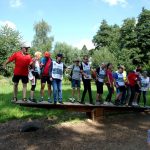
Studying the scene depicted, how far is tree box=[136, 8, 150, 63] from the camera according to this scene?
71.6 meters

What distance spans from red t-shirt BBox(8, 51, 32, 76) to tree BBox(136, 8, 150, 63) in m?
58.6

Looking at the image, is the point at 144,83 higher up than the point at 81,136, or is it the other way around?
the point at 144,83

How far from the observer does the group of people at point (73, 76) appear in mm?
13719

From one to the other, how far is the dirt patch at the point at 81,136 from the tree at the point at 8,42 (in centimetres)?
4010

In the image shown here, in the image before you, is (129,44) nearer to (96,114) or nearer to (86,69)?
(96,114)

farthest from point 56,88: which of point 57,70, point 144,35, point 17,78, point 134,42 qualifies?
point 144,35

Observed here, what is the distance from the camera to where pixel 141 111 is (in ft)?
63.7

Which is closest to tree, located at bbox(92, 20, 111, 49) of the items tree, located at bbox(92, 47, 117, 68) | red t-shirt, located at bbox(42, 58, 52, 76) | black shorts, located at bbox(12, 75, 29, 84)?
tree, located at bbox(92, 47, 117, 68)

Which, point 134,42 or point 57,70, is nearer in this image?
point 57,70

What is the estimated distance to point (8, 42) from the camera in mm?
58250

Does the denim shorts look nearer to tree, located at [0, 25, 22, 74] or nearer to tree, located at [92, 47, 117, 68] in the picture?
tree, located at [0, 25, 22, 74]

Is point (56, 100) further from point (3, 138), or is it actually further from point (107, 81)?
point (107, 81)

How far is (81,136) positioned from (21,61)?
3.45m

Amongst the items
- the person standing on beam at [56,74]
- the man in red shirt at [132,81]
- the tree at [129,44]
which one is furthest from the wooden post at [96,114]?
the tree at [129,44]
